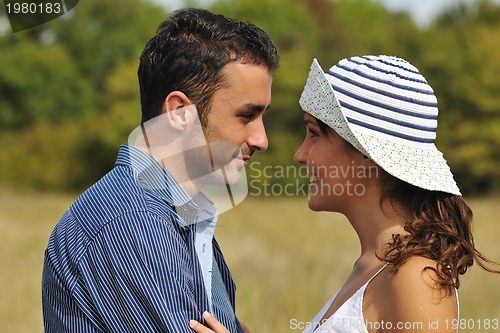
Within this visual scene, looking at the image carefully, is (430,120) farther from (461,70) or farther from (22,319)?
(461,70)

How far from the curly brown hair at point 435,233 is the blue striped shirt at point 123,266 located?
589 millimetres


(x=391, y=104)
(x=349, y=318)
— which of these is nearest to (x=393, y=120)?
(x=391, y=104)

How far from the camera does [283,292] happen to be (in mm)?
6668

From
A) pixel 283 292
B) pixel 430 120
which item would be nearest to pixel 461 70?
pixel 283 292

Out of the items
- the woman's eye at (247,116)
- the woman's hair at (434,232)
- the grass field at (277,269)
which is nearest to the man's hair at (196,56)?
the woman's eye at (247,116)

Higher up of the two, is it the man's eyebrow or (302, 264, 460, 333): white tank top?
the man's eyebrow

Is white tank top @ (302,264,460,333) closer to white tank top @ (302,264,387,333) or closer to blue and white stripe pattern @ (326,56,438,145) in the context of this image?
white tank top @ (302,264,387,333)

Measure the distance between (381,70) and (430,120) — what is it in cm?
21

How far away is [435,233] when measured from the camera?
7.13ft

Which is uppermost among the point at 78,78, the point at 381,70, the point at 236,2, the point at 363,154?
the point at 236,2

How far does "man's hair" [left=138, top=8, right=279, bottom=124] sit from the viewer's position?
2.28 metres

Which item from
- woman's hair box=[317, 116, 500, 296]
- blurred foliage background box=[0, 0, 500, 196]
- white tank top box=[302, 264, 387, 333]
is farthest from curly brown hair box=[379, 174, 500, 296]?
blurred foliage background box=[0, 0, 500, 196]

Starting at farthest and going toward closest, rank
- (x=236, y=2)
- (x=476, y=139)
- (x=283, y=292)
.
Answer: (x=236, y=2) < (x=476, y=139) < (x=283, y=292)

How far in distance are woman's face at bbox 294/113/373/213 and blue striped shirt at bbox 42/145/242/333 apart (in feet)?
1.71
